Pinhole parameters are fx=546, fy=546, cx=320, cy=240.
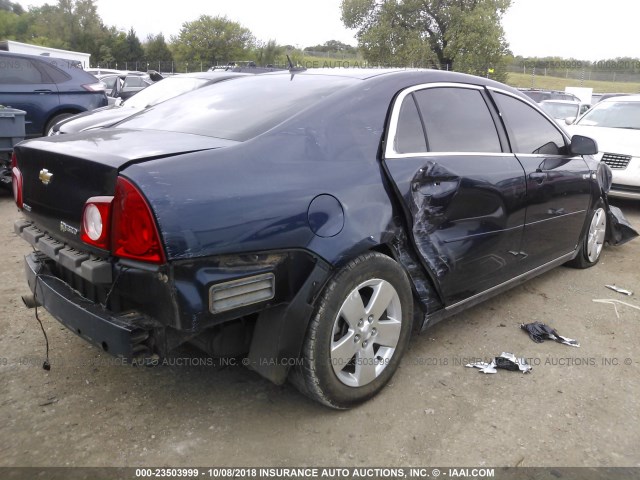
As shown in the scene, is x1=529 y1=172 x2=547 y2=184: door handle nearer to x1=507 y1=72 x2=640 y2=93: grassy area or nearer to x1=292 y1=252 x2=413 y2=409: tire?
x1=292 y1=252 x2=413 y2=409: tire

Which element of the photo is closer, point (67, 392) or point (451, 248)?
point (67, 392)

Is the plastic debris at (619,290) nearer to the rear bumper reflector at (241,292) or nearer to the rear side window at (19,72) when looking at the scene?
the rear bumper reflector at (241,292)

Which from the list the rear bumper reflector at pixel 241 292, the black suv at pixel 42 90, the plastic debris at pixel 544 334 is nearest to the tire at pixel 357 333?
the rear bumper reflector at pixel 241 292

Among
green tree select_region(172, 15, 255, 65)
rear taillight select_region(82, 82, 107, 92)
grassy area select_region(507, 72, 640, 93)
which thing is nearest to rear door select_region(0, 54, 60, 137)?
rear taillight select_region(82, 82, 107, 92)

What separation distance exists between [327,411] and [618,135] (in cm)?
680

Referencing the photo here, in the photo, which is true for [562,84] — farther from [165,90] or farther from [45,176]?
[45,176]

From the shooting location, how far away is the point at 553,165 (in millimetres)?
3912

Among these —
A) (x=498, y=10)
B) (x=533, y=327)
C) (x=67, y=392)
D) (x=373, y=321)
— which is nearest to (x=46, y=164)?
(x=67, y=392)

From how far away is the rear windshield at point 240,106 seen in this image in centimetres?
267

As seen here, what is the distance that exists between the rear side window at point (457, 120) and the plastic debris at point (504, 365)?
4.13 ft

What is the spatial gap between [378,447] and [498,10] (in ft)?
112

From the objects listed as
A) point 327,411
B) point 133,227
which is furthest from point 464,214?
point 133,227

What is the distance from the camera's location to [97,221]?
7.22ft

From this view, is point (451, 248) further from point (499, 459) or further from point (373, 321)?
point (499, 459)
